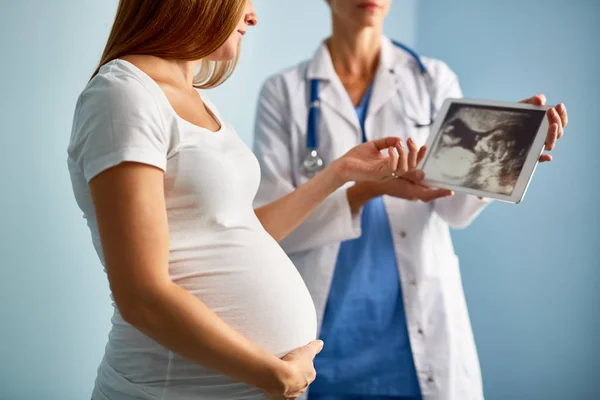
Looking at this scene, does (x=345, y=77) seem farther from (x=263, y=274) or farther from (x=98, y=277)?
(x=263, y=274)

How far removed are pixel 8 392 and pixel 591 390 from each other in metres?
1.79

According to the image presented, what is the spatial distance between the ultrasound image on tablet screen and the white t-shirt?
50 centimetres

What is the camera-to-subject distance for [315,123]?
1.60 m

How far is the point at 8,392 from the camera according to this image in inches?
54.4

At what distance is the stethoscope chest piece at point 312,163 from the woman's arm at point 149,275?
0.82 meters

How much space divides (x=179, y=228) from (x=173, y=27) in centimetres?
26

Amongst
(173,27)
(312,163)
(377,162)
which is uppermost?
(173,27)

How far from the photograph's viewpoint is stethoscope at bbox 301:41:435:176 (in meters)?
1.55

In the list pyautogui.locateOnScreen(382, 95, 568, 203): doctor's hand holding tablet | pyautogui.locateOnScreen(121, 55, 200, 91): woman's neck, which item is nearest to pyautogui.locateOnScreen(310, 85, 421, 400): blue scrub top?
pyautogui.locateOnScreen(382, 95, 568, 203): doctor's hand holding tablet

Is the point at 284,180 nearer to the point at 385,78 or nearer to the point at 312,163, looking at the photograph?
the point at 312,163

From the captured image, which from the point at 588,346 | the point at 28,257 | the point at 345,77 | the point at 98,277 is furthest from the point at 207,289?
the point at 588,346

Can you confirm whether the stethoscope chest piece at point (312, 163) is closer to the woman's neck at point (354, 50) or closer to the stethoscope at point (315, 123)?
the stethoscope at point (315, 123)

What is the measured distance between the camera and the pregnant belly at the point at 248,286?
2.78ft

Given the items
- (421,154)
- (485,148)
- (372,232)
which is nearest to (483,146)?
(485,148)
